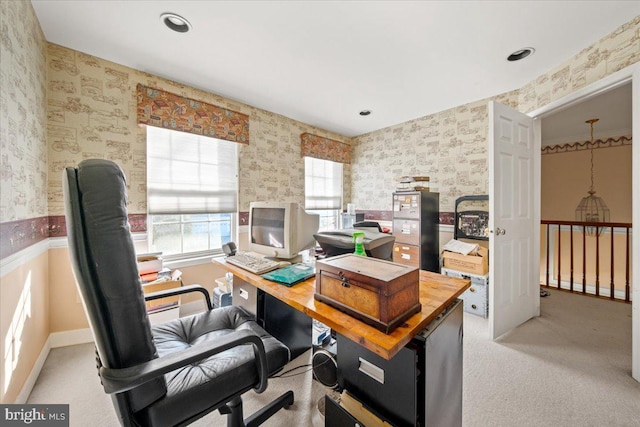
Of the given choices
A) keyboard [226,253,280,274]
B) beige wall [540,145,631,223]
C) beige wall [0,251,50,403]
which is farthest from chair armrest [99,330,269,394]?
beige wall [540,145,631,223]

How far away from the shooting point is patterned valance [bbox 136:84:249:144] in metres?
2.43

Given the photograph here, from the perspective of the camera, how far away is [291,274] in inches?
53.3

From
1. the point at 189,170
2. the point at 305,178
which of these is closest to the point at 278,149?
the point at 305,178

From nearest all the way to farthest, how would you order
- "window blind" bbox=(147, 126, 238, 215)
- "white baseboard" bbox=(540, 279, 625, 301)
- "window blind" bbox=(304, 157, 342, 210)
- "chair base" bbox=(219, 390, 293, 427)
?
1. "chair base" bbox=(219, 390, 293, 427)
2. "window blind" bbox=(147, 126, 238, 215)
3. "white baseboard" bbox=(540, 279, 625, 301)
4. "window blind" bbox=(304, 157, 342, 210)

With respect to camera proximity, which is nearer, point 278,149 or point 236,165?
point 236,165

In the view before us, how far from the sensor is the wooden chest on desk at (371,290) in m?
0.80

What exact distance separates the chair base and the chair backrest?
54 centimetres

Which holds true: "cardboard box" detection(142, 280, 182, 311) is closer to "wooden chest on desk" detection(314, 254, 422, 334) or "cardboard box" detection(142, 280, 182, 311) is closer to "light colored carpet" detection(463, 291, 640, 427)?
A: "wooden chest on desk" detection(314, 254, 422, 334)

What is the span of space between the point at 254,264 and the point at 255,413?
0.80 meters

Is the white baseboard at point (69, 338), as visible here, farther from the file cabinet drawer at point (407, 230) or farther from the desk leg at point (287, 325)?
the file cabinet drawer at point (407, 230)

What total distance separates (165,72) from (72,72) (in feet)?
2.35

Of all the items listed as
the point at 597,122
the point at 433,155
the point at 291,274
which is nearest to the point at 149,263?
the point at 291,274

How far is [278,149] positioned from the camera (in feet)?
11.7

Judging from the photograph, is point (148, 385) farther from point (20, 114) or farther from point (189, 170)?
point (189, 170)
